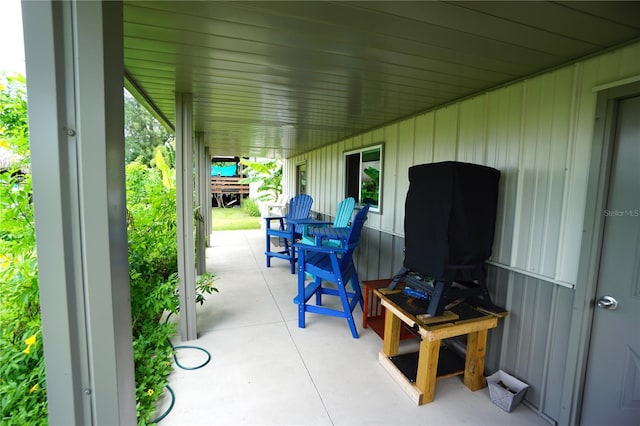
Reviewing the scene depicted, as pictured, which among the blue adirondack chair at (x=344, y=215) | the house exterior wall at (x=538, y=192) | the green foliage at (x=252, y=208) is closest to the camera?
the house exterior wall at (x=538, y=192)

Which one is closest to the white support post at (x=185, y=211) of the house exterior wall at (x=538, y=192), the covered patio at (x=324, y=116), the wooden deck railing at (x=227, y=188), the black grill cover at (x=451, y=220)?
the covered patio at (x=324, y=116)

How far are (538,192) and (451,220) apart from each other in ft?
2.12

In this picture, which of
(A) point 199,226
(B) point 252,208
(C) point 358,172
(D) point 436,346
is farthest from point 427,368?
(B) point 252,208

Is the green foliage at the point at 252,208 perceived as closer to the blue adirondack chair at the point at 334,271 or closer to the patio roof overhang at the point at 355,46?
the blue adirondack chair at the point at 334,271

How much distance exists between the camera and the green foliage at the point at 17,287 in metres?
1.63

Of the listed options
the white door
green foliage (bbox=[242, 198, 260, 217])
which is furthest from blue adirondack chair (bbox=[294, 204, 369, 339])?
green foliage (bbox=[242, 198, 260, 217])

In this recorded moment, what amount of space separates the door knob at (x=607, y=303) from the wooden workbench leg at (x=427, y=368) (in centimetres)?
93

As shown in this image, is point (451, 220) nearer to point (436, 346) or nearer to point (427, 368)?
point (436, 346)

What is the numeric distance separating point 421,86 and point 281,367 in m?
2.53

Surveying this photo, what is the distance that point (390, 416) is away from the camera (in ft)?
6.25

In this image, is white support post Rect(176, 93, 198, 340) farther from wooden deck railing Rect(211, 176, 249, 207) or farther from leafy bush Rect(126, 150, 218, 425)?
wooden deck railing Rect(211, 176, 249, 207)

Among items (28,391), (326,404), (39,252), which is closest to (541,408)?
(326,404)

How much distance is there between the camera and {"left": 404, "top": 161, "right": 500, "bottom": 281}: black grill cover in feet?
6.33

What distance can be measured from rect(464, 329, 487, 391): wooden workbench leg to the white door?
60cm
